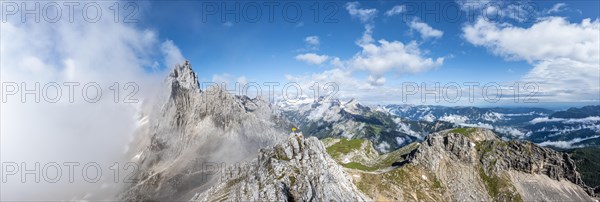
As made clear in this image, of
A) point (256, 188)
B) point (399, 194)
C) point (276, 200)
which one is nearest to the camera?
point (276, 200)

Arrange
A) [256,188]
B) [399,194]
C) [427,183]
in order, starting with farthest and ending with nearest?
[427,183]
[399,194]
[256,188]

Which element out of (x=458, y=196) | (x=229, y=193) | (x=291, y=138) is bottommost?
(x=458, y=196)

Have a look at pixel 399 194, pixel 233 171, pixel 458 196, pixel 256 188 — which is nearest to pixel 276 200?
pixel 256 188

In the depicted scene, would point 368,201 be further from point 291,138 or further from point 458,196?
point 458,196

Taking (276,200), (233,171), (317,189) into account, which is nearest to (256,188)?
(276,200)

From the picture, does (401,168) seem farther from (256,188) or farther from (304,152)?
(256,188)

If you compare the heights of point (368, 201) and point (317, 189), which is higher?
point (317, 189)

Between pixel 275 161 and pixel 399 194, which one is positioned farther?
pixel 399 194
